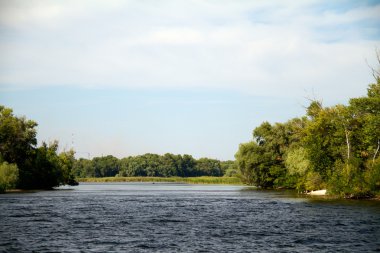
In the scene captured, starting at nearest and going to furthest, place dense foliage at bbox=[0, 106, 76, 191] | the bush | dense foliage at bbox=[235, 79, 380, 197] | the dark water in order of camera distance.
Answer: the dark water < dense foliage at bbox=[235, 79, 380, 197] < the bush < dense foliage at bbox=[0, 106, 76, 191]

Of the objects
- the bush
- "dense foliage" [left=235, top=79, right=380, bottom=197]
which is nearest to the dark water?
"dense foliage" [left=235, top=79, right=380, bottom=197]

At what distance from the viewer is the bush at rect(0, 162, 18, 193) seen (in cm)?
9956

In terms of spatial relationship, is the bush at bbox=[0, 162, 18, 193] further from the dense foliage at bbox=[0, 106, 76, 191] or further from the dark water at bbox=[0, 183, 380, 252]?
the dark water at bbox=[0, 183, 380, 252]

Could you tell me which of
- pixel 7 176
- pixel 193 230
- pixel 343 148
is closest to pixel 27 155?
pixel 7 176

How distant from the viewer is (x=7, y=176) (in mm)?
102500

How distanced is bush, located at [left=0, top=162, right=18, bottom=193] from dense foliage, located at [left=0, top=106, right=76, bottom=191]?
53 centimetres

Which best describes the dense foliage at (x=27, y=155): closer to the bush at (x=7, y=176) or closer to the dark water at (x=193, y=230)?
the bush at (x=7, y=176)

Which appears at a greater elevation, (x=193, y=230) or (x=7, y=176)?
(x=7, y=176)

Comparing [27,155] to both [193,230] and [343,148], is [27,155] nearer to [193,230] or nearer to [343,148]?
[343,148]

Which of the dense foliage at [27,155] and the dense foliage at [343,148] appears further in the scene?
the dense foliage at [27,155]

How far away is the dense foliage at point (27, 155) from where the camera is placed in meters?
118

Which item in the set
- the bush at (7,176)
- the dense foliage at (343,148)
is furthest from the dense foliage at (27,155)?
the dense foliage at (343,148)

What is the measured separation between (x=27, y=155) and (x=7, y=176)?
25.3 metres

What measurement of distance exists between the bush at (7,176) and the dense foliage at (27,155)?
20.8 inches
